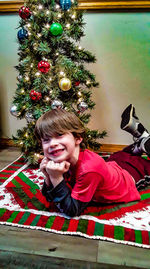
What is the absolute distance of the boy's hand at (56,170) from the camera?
35.4 inches

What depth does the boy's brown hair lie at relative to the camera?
36.0 inches

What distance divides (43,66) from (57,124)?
0.63m

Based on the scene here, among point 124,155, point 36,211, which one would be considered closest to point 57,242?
point 36,211

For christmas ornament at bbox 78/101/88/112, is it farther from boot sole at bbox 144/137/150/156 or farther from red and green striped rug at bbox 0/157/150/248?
red and green striped rug at bbox 0/157/150/248

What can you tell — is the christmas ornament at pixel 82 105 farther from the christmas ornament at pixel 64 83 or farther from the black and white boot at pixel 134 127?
the black and white boot at pixel 134 127

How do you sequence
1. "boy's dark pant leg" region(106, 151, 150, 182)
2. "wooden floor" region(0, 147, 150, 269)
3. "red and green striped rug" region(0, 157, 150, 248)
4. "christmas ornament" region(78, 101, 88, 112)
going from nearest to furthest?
"wooden floor" region(0, 147, 150, 269) < "red and green striped rug" region(0, 157, 150, 248) < "boy's dark pant leg" region(106, 151, 150, 182) < "christmas ornament" region(78, 101, 88, 112)

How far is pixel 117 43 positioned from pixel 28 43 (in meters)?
0.83

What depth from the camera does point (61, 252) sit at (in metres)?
0.78

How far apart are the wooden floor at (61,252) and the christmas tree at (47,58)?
30.5 inches

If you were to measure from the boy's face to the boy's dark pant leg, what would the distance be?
1.46 feet

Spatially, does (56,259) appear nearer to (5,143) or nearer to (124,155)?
(124,155)

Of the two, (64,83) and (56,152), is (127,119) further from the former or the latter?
(56,152)

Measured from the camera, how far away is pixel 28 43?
1.46 metres

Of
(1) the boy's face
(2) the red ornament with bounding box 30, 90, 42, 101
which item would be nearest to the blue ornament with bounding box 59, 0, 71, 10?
(2) the red ornament with bounding box 30, 90, 42, 101
